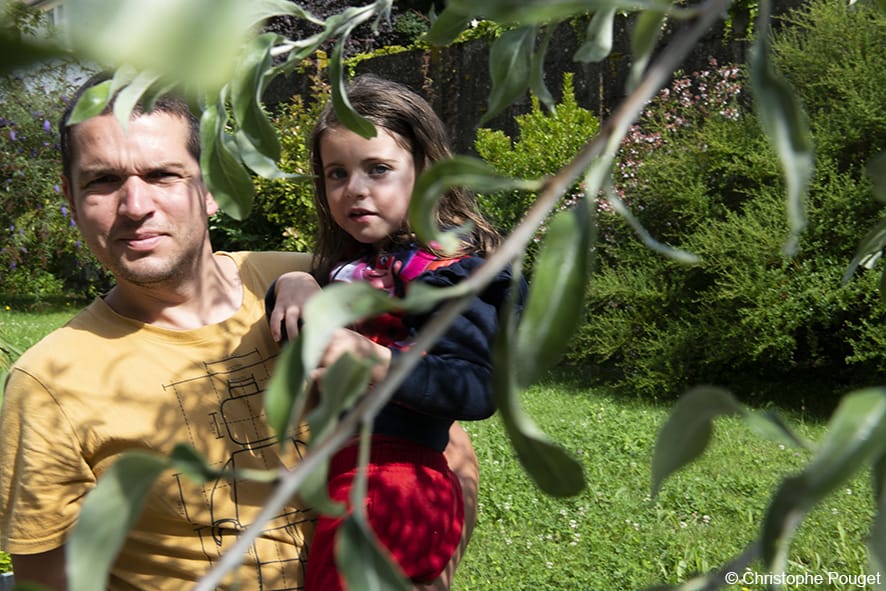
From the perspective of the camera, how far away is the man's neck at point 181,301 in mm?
1868

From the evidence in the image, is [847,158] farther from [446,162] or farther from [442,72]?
[446,162]

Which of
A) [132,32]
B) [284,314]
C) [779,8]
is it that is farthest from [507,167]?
[132,32]

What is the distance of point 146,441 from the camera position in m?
1.69

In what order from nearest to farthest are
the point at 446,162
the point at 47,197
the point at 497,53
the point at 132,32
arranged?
the point at 132,32 → the point at 446,162 → the point at 497,53 → the point at 47,197

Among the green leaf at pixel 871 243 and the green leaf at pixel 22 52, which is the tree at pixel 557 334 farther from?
the green leaf at pixel 871 243

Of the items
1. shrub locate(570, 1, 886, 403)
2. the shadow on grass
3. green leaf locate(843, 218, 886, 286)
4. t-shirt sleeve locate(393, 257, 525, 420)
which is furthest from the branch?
the shadow on grass

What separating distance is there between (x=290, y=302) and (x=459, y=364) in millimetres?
313

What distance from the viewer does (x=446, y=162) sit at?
18.0 inches

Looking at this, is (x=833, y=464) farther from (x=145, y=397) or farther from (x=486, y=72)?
(x=486, y=72)

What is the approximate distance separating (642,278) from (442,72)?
414cm

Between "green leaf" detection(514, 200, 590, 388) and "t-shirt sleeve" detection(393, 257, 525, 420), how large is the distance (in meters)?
1.10

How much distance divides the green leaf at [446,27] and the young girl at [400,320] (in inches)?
19.9

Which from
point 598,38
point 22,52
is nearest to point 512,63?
point 598,38

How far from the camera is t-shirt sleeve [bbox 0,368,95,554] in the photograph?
1.67 m
